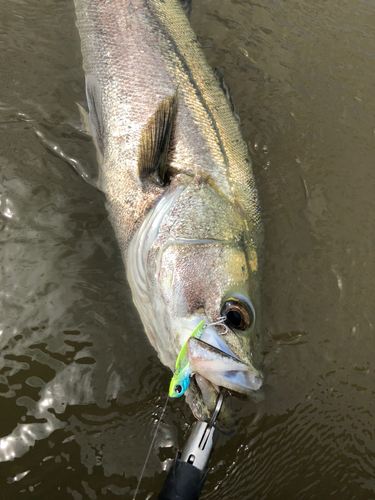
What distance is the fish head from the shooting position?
1617mm

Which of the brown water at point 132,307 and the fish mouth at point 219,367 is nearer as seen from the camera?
the fish mouth at point 219,367

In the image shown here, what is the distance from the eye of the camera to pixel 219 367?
1.47m

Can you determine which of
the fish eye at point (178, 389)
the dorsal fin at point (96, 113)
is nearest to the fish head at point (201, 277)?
the fish eye at point (178, 389)

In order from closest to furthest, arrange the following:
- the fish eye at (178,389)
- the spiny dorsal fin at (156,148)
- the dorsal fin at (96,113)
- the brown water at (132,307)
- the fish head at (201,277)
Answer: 1. the fish eye at (178,389)
2. the fish head at (201,277)
3. the brown water at (132,307)
4. the spiny dorsal fin at (156,148)
5. the dorsal fin at (96,113)

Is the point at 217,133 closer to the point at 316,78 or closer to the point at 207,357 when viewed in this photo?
the point at 207,357

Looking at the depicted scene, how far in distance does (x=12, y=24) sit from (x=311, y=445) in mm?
3764

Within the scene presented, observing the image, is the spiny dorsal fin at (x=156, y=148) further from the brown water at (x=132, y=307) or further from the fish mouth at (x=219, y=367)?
the fish mouth at (x=219, y=367)

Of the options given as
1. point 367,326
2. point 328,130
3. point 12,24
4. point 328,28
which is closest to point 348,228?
point 367,326

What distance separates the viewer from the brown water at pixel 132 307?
1.83m

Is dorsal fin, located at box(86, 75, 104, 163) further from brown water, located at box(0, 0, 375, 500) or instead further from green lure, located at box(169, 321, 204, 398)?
green lure, located at box(169, 321, 204, 398)

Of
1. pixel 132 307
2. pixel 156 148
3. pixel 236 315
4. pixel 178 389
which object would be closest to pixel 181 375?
pixel 178 389

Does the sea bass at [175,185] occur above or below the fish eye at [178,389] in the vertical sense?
above

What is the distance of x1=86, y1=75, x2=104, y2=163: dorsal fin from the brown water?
0.77 ft

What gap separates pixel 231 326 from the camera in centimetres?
168
